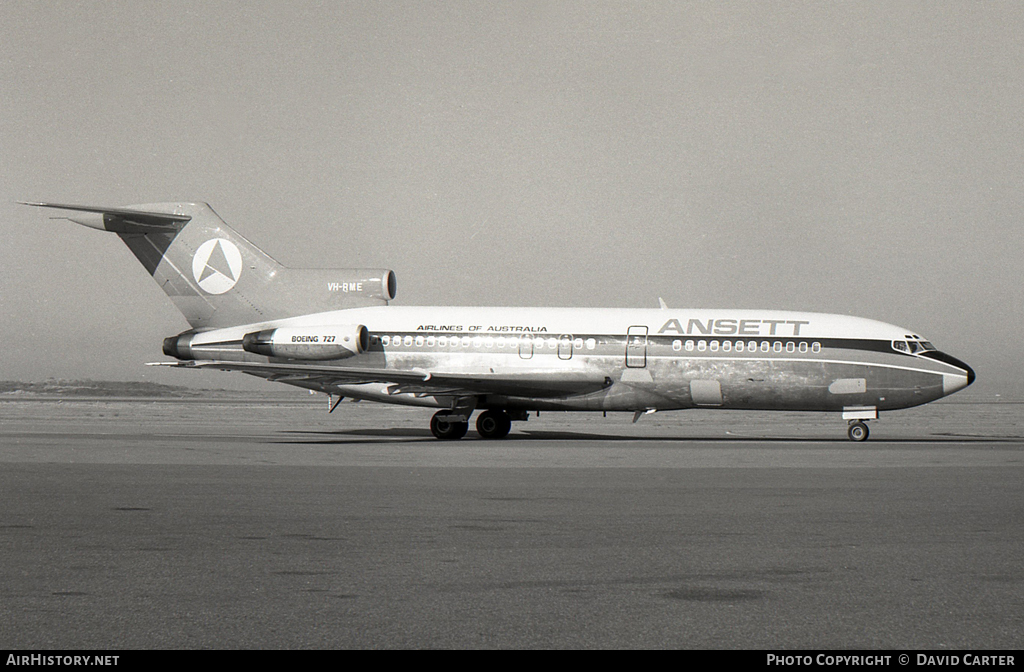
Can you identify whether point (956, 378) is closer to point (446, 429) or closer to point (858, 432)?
point (858, 432)

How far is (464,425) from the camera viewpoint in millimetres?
29266

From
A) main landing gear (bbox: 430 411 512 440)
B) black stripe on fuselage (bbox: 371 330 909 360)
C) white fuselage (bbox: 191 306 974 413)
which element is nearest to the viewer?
white fuselage (bbox: 191 306 974 413)

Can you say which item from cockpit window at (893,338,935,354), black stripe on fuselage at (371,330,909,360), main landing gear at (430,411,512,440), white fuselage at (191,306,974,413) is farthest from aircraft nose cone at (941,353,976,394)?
main landing gear at (430,411,512,440)

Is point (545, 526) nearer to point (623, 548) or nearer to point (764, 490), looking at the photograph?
point (623, 548)

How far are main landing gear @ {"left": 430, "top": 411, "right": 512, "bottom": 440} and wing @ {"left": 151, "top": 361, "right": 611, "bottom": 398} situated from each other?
0.80 metres

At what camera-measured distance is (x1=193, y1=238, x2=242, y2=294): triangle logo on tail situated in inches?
1246

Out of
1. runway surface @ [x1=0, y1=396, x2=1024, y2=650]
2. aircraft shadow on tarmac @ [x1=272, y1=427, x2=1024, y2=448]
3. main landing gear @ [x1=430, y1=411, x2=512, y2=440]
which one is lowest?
runway surface @ [x1=0, y1=396, x2=1024, y2=650]

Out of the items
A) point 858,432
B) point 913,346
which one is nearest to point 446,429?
point 858,432

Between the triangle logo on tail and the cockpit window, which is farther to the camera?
the triangle logo on tail

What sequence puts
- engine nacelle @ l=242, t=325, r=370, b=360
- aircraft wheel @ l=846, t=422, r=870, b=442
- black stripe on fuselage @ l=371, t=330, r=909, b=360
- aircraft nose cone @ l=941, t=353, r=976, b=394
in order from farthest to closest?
engine nacelle @ l=242, t=325, r=370, b=360 → black stripe on fuselage @ l=371, t=330, r=909, b=360 → aircraft nose cone @ l=941, t=353, r=976, b=394 → aircraft wheel @ l=846, t=422, r=870, b=442

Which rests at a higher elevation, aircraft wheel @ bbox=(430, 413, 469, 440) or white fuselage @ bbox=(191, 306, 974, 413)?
white fuselage @ bbox=(191, 306, 974, 413)

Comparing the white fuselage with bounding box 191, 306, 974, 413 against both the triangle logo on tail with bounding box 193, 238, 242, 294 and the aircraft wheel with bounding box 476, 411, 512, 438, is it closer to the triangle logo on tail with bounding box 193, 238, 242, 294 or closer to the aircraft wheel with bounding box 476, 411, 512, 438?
the aircraft wheel with bounding box 476, 411, 512, 438

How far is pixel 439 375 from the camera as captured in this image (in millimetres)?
28688
